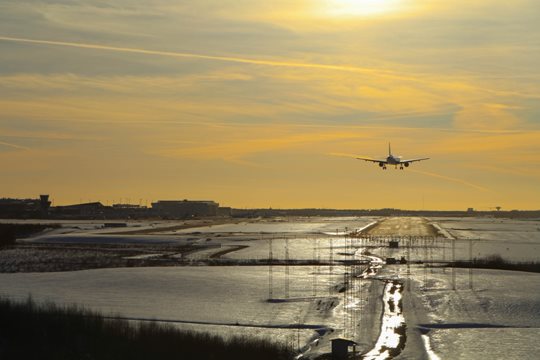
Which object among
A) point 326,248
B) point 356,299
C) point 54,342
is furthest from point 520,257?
point 54,342

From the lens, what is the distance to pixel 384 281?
215 feet

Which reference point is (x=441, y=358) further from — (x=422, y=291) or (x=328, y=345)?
(x=422, y=291)

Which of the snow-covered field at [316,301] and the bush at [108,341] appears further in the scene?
the snow-covered field at [316,301]

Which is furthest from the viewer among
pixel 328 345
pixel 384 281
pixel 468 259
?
pixel 468 259

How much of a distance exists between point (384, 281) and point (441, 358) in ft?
96.2

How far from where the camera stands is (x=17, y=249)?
10150 centimetres

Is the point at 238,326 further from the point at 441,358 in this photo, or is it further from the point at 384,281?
the point at 384,281

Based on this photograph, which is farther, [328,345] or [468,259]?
[468,259]

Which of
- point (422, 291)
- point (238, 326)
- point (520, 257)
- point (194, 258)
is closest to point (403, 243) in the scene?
point (520, 257)

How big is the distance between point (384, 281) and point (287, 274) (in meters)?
A: 8.33

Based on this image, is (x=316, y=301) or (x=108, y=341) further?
(x=316, y=301)

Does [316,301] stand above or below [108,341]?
above

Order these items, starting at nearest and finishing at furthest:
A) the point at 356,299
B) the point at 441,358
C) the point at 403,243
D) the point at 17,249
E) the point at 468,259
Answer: the point at 441,358 → the point at 356,299 → the point at 468,259 → the point at 17,249 → the point at 403,243

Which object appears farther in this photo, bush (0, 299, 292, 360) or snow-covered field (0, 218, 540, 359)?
snow-covered field (0, 218, 540, 359)
